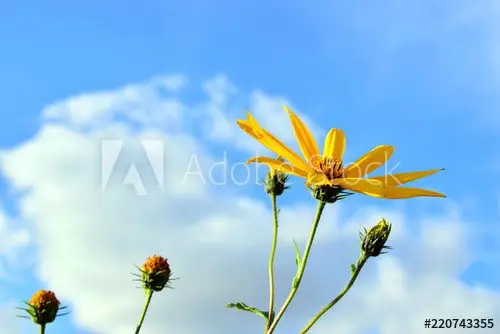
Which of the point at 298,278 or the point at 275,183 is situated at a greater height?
the point at 275,183

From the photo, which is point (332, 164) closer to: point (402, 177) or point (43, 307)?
point (402, 177)

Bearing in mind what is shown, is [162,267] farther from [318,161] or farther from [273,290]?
[318,161]

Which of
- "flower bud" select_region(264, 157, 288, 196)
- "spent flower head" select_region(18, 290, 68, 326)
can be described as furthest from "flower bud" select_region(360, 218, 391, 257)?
"spent flower head" select_region(18, 290, 68, 326)

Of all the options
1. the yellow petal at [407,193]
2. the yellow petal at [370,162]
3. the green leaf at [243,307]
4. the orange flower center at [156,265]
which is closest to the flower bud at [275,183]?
the orange flower center at [156,265]

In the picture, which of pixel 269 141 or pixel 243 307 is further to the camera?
pixel 243 307

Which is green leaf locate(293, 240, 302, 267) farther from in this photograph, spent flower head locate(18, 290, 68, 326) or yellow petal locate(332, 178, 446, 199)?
spent flower head locate(18, 290, 68, 326)

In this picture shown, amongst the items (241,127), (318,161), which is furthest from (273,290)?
(241,127)

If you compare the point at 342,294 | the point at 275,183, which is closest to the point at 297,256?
the point at 342,294
